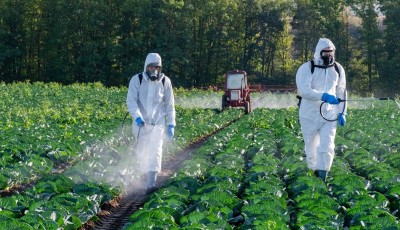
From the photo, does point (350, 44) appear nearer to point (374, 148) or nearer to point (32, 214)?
point (374, 148)

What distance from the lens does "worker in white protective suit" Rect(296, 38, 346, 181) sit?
9023mm

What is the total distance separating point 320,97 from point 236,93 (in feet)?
62.0

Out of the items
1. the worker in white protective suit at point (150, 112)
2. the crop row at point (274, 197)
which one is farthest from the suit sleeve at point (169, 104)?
the crop row at point (274, 197)

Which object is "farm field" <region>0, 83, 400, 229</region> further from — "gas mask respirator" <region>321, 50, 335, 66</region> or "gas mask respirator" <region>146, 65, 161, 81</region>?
"gas mask respirator" <region>321, 50, 335, 66</region>

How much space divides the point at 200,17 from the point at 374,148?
56.1 meters

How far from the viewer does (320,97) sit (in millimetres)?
A: 8898

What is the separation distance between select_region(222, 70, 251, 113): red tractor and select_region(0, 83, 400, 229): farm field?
416 inches

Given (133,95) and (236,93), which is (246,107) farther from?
(133,95)

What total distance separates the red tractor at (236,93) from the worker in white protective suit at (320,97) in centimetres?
1791

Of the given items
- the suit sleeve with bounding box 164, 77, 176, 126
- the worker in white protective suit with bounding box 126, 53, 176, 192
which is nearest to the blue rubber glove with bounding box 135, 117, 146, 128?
the worker in white protective suit with bounding box 126, 53, 176, 192

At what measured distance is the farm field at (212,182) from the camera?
20.5 feet

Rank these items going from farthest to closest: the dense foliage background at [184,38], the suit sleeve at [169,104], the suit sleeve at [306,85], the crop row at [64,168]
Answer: the dense foliage background at [184,38] < the suit sleeve at [169,104] < the suit sleeve at [306,85] < the crop row at [64,168]

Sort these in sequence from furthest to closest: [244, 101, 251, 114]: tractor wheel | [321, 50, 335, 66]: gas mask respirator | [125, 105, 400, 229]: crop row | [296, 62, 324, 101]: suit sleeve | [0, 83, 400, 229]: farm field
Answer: [244, 101, 251, 114]: tractor wheel → [321, 50, 335, 66]: gas mask respirator → [296, 62, 324, 101]: suit sleeve → [0, 83, 400, 229]: farm field → [125, 105, 400, 229]: crop row

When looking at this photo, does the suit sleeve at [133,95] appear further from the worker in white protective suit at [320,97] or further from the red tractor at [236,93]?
the red tractor at [236,93]
